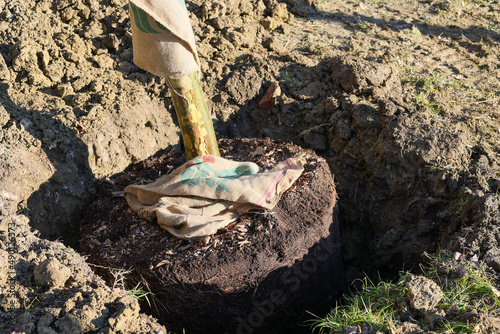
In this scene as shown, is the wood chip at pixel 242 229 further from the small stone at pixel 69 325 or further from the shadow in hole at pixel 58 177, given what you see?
the shadow in hole at pixel 58 177

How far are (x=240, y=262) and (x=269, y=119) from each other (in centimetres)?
193

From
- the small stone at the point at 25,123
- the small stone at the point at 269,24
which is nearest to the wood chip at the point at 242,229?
the small stone at the point at 25,123

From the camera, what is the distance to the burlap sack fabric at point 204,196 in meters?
2.85

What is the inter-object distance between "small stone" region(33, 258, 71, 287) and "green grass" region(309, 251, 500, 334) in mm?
1437

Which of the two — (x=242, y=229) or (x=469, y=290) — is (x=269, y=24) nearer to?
(x=242, y=229)

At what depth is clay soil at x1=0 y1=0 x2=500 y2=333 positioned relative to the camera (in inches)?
118

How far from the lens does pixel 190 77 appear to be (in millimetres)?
3021

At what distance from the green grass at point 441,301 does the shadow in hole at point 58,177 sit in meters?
2.11

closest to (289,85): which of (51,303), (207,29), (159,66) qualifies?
(207,29)

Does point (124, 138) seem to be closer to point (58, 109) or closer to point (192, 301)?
point (58, 109)

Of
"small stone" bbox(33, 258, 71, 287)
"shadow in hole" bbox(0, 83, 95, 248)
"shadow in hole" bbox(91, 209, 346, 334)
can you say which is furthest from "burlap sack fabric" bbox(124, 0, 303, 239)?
"small stone" bbox(33, 258, 71, 287)

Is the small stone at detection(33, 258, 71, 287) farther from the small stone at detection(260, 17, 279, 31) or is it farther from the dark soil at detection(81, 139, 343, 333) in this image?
the small stone at detection(260, 17, 279, 31)

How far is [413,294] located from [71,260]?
1.97m

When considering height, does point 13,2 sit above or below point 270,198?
above
